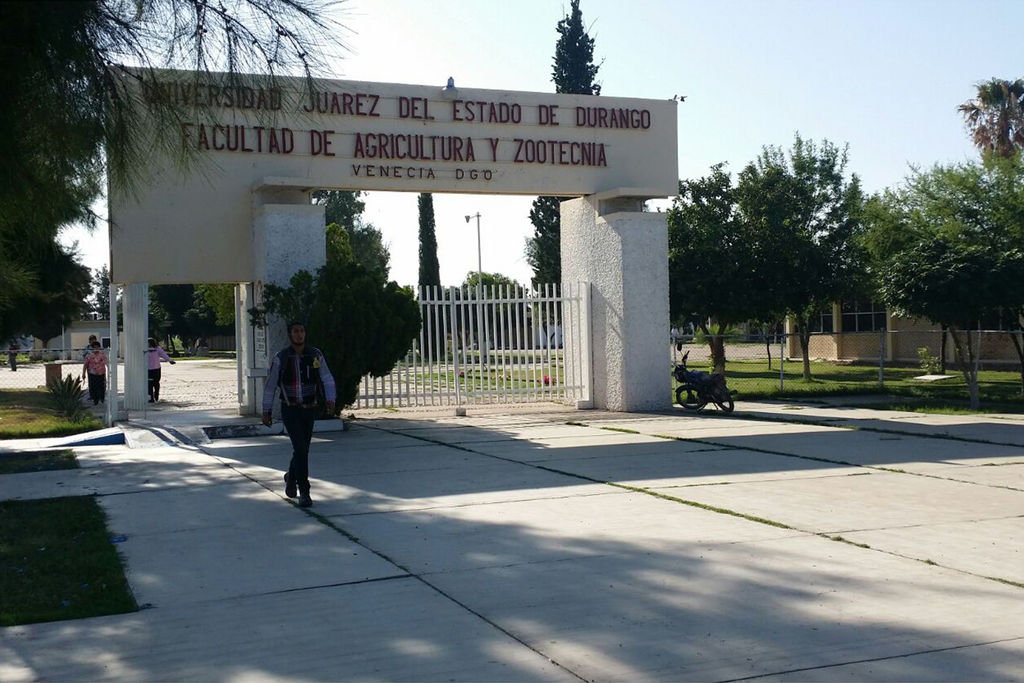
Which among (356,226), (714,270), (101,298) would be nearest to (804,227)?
(714,270)

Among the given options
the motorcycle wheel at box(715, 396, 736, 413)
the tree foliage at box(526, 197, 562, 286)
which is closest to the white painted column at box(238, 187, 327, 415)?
the motorcycle wheel at box(715, 396, 736, 413)

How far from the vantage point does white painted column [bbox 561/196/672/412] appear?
18.0 metres

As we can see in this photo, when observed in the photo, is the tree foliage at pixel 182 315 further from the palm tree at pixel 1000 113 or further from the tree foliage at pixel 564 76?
the palm tree at pixel 1000 113

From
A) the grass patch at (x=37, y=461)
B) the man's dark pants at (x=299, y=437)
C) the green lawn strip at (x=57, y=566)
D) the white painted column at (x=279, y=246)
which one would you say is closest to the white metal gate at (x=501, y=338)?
the white painted column at (x=279, y=246)

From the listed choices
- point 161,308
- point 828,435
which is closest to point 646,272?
point 828,435

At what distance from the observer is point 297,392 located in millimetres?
9508

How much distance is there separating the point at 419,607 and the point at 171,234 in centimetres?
1173

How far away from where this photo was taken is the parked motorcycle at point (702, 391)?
18312 millimetres

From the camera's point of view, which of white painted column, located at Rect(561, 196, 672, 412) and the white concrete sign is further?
white painted column, located at Rect(561, 196, 672, 412)

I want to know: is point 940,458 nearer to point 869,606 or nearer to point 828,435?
point 828,435

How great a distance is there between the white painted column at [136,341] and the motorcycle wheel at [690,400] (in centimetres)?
924

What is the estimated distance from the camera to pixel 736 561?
6.93 m

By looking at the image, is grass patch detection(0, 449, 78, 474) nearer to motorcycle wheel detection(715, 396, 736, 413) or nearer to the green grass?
motorcycle wheel detection(715, 396, 736, 413)

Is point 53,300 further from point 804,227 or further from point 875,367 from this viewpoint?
point 875,367
